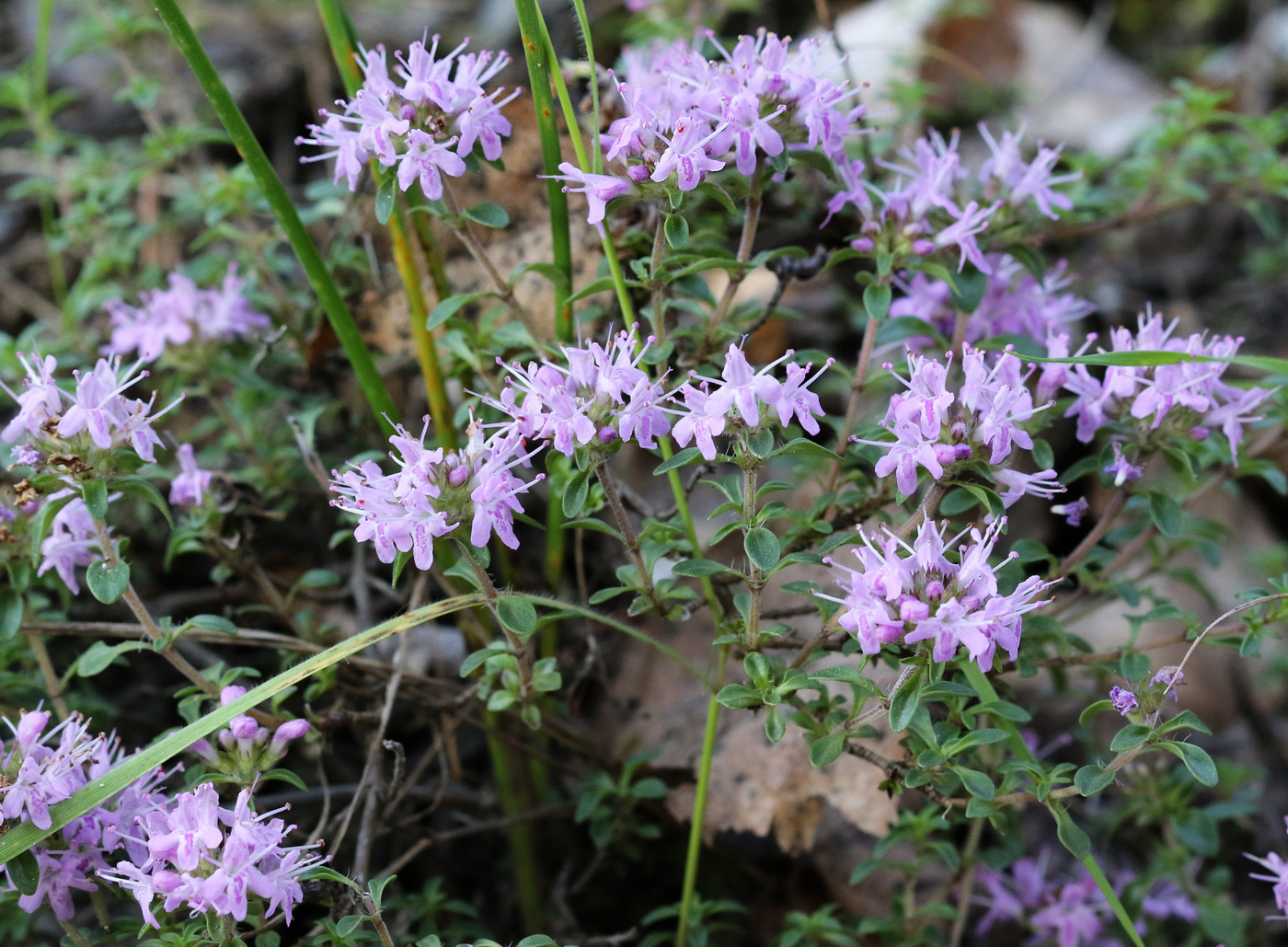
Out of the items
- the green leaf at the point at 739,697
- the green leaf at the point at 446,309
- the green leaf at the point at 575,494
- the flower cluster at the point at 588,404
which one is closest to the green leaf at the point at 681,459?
the flower cluster at the point at 588,404

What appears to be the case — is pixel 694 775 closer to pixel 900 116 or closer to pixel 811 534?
pixel 811 534

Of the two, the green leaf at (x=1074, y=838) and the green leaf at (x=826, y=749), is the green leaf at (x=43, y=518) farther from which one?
the green leaf at (x=1074, y=838)

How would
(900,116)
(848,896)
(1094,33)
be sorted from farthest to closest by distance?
(1094,33), (900,116), (848,896)

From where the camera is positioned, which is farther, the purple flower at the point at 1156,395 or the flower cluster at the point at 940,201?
the flower cluster at the point at 940,201

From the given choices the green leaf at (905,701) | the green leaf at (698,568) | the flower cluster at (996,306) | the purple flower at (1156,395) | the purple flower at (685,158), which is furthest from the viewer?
the flower cluster at (996,306)

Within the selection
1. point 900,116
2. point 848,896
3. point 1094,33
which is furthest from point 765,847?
point 1094,33

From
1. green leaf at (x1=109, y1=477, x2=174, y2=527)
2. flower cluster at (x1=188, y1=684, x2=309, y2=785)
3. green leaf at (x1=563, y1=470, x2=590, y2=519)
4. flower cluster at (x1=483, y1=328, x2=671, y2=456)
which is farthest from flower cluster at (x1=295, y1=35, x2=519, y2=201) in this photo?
flower cluster at (x1=188, y1=684, x2=309, y2=785)

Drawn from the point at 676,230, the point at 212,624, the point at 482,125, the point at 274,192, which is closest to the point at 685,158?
the point at 676,230
